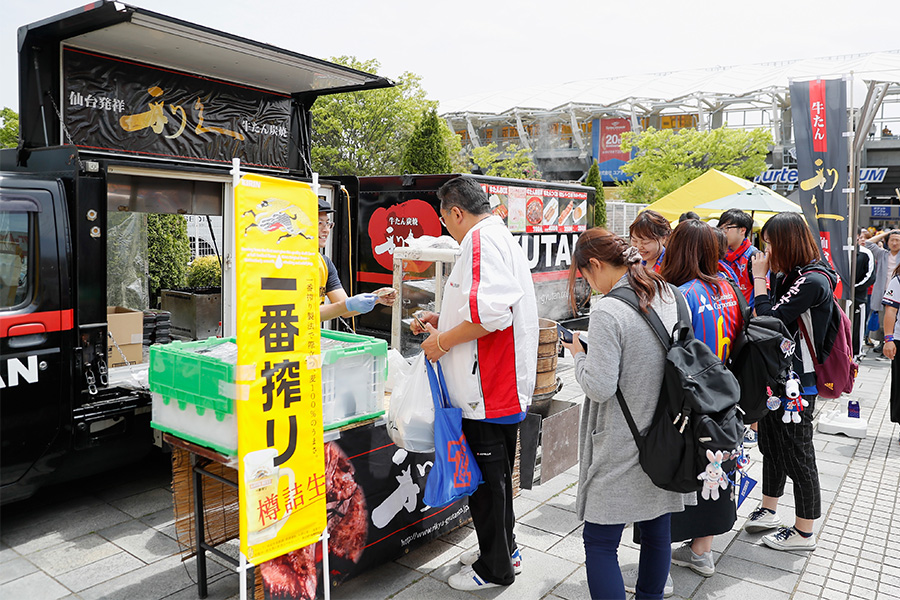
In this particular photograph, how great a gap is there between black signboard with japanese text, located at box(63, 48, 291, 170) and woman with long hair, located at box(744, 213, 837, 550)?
4535 mm

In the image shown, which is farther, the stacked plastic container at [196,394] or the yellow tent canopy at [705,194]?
the yellow tent canopy at [705,194]

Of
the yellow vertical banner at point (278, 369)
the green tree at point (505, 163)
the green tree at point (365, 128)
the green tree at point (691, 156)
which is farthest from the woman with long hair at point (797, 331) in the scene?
the green tree at point (505, 163)

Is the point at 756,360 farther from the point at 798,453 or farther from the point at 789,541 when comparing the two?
the point at 789,541

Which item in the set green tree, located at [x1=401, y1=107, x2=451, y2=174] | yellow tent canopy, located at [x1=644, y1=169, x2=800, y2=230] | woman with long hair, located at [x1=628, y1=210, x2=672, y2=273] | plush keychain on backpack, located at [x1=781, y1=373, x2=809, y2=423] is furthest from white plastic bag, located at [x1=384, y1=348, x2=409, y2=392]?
green tree, located at [x1=401, y1=107, x2=451, y2=174]

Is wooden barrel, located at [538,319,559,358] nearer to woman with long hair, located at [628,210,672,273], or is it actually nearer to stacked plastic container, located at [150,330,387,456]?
woman with long hair, located at [628,210,672,273]

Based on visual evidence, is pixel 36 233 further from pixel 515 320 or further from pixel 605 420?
pixel 605 420

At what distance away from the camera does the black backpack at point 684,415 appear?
2416mm

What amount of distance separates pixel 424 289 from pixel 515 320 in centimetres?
256

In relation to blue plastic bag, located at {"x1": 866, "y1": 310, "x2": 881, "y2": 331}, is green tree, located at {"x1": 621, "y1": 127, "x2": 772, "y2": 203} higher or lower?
higher

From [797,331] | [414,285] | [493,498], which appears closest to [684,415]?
[493,498]

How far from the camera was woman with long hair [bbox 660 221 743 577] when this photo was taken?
116 inches

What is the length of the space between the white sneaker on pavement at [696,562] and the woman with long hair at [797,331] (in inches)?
21.9

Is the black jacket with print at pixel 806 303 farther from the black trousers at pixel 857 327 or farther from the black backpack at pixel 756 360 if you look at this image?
the black trousers at pixel 857 327

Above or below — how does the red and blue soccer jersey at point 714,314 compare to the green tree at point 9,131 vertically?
below
